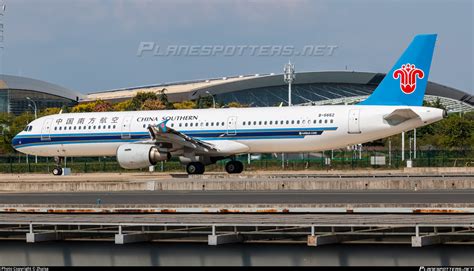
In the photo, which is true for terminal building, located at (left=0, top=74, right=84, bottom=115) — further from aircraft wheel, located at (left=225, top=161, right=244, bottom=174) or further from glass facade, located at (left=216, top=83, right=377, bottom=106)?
aircraft wheel, located at (left=225, top=161, right=244, bottom=174)

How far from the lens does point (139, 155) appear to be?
4544 cm

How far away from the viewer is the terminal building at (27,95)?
133750 mm

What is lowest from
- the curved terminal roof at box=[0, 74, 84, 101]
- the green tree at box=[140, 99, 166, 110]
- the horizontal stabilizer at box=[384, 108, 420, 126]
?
the horizontal stabilizer at box=[384, 108, 420, 126]

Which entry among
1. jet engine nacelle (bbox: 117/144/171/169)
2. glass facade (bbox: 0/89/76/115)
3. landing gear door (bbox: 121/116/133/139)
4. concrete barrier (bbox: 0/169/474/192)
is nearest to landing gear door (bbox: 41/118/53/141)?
landing gear door (bbox: 121/116/133/139)

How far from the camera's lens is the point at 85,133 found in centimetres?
5044

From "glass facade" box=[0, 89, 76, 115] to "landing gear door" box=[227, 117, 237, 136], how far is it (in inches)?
3568

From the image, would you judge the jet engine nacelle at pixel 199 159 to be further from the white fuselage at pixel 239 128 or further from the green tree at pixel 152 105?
the green tree at pixel 152 105

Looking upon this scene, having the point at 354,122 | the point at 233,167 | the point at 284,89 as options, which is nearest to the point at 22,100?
the point at 284,89

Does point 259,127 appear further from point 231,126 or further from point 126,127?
point 126,127

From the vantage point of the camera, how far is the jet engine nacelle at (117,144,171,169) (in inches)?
1789

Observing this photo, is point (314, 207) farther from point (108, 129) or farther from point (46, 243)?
point (108, 129)

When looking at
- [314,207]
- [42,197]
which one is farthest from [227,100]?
[314,207]

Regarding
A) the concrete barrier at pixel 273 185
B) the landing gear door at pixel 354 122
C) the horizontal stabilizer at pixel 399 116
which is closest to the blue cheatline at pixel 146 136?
the landing gear door at pixel 354 122

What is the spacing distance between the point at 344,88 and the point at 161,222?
13471 centimetres
